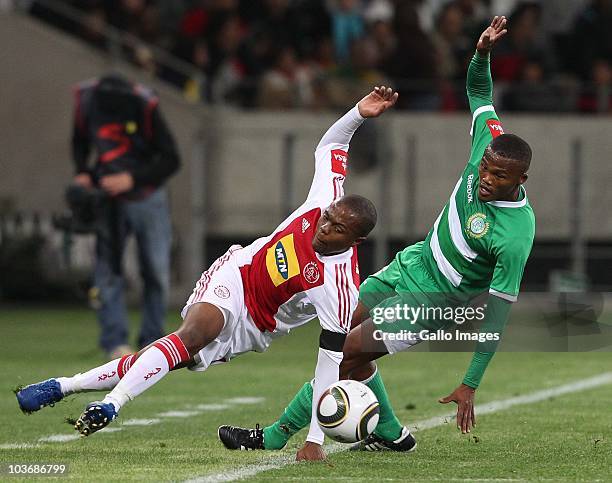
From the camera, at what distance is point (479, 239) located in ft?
27.1

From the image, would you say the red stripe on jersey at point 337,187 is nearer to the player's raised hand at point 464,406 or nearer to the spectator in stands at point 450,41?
the player's raised hand at point 464,406

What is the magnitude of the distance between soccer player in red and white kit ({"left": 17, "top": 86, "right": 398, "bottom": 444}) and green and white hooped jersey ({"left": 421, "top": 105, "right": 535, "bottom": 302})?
62 centimetres

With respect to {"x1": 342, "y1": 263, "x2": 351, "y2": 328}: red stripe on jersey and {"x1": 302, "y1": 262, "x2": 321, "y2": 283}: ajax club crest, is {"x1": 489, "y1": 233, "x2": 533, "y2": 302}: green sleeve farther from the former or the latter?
{"x1": 302, "y1": 262, "x2": 321, "y2": 283}: ajax club crest

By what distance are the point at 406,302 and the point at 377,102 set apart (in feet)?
3.79

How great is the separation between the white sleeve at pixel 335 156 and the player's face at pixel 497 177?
2.63 feet

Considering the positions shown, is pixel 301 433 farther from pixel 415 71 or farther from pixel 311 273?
pixel 415 71

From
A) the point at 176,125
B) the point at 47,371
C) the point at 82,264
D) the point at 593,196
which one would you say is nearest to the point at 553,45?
the point at 593,196

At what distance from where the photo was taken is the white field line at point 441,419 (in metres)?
7.20

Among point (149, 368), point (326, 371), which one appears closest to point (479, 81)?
point (326, 371)

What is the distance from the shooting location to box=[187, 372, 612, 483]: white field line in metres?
7.20

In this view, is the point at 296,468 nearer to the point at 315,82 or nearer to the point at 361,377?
the point at 361,377

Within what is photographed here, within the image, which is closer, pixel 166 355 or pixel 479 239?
pixel 166 355

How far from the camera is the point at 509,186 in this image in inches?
320

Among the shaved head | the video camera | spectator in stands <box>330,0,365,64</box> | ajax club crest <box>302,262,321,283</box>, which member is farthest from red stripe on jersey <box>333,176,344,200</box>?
spectator in stands <box>330,0,365,64</box>
